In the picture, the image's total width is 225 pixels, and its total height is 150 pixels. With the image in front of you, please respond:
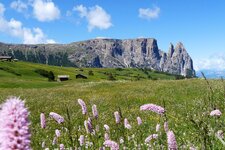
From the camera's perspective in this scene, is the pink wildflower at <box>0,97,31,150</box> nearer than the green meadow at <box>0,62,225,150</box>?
Yes

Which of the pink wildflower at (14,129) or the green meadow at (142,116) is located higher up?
the pink wildflower at (14,129)

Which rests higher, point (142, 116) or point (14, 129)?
point (14, 129)

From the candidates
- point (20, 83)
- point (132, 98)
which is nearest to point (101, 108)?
point (132, 98)

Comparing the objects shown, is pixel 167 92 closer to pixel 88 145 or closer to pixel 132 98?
pixel 132 98

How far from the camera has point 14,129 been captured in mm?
1513

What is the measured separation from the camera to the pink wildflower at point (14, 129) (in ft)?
4.89

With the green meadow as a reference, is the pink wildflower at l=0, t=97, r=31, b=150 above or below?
above

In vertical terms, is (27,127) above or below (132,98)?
above

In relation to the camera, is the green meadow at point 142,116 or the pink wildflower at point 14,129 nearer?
the pink wildflower at point 14,129

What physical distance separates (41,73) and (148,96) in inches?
5265

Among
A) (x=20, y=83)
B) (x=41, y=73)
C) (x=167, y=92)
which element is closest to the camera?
(x=167, y=92)

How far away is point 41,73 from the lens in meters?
160

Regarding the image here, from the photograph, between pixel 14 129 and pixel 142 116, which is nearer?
pixel 14 129

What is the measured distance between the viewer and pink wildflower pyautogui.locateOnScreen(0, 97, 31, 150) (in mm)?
1490
